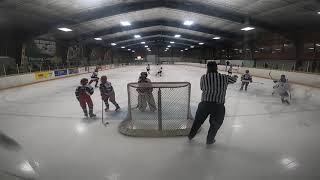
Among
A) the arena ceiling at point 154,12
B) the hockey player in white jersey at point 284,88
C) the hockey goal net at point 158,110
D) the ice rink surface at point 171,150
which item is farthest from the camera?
the arena ceiling at point 154,12

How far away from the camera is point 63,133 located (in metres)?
5.46

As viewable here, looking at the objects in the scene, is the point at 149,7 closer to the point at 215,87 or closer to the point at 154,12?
the point at 154,12

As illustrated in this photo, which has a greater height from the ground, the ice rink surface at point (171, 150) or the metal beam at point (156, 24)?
the metal beam at point (156, 24)

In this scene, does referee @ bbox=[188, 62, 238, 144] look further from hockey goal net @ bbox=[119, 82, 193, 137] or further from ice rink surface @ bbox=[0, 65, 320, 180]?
hockey goal net @ bbox=[119, 82, 193, 137]

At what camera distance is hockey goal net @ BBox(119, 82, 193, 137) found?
208 inches

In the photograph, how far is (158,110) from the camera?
5312 mm

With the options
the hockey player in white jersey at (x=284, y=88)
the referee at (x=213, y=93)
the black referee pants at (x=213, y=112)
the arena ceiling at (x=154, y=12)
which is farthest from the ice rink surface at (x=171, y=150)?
the arena ceiling at (x=154, y=12)

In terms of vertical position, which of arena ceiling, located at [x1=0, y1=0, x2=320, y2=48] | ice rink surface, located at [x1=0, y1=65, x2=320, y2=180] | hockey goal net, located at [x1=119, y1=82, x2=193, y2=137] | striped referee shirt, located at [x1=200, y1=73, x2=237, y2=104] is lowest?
ice rink surface, located at [x1=0, y1=65, x2=320, y2=180]

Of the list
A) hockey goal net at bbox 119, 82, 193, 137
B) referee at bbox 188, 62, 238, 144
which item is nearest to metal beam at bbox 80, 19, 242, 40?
hockey goal net at bbox 119, 82, 193, 137

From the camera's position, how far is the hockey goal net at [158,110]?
528 cm

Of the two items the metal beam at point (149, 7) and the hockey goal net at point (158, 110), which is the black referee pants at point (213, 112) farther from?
the metal beam at point (149, 7)

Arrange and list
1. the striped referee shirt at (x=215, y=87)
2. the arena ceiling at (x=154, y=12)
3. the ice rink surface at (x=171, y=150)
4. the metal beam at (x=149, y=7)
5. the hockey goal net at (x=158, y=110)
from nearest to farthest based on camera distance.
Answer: the ice rink surface at (x=171, y=150), the striped referee shirt at (x=215, y=87), the hockey goal net at (x=158, y=110), the arena ceiling at (x=154, y=12), the metal beam at (x=149, y=7)

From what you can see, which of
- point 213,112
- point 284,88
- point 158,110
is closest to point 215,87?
point 213,112

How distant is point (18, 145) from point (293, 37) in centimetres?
2329
